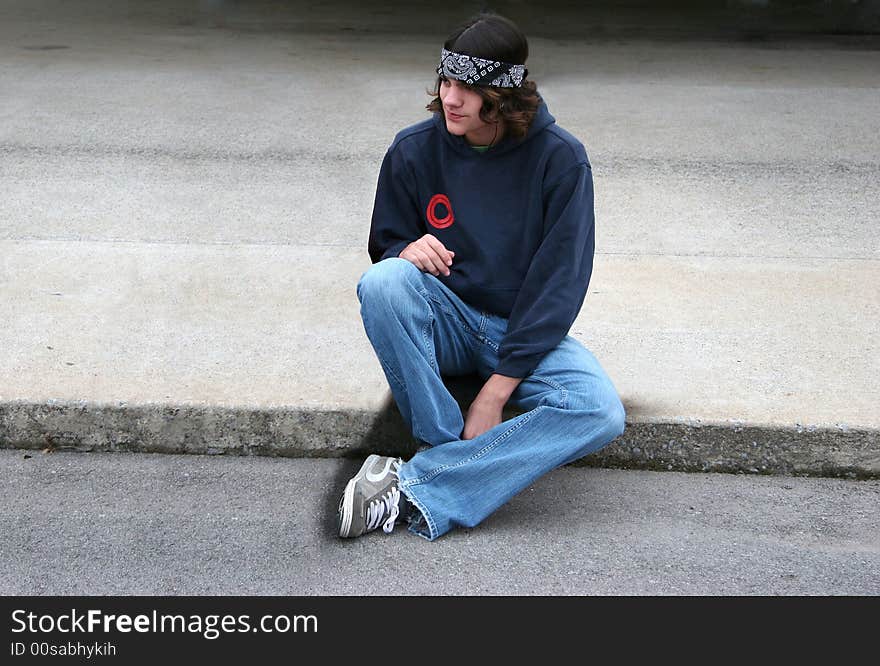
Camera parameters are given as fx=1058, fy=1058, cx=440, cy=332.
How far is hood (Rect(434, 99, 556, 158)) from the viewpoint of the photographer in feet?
9.64

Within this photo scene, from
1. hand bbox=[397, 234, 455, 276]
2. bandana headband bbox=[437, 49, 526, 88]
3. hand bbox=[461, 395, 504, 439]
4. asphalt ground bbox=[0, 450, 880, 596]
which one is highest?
bandana headband bbox=[437, 49, 526, 88]

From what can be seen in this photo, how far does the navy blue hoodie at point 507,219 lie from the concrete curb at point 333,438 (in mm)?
535

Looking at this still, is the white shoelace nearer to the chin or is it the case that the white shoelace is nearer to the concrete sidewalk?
the concrete sidewalk

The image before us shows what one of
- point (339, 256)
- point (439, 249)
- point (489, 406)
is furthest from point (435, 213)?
point (339, 256)

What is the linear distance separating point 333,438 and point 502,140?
3.51ft

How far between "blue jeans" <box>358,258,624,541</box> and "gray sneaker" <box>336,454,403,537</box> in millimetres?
48

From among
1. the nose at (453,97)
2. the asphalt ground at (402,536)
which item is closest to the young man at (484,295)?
the nose at (453,97)

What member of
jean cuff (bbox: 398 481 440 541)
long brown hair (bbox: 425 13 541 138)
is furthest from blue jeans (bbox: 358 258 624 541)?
long brown hair (bbox: 425 13 541 138)

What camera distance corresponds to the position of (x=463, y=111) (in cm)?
286

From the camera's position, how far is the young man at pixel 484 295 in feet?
9.35

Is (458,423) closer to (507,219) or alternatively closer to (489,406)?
(489,406)

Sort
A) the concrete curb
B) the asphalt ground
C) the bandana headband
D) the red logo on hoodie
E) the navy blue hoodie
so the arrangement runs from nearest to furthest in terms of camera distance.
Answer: the asphalt ground
the bandana headband
the navy blue hoodie
the red logo on hoodie
the concrete curb

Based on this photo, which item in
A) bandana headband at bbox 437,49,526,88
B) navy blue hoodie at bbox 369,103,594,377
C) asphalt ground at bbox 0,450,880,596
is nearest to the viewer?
asphalt ground at bbox 0,450,880,596
